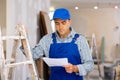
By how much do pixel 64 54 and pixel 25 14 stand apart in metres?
1.84

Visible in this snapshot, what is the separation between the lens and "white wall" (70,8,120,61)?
39.4 ft

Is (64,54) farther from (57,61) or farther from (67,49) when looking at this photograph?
(57,61)

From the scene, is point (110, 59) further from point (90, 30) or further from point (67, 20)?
point (67, 20)

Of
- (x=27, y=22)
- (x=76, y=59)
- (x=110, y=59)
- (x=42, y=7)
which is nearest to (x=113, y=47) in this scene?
(x=110, y=59)

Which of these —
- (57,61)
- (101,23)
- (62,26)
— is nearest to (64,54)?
(57,61)

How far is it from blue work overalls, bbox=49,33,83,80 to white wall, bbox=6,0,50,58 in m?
1.19

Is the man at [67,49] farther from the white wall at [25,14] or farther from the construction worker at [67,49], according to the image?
the white wall at [25,14]

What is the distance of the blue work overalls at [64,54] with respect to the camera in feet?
8.84

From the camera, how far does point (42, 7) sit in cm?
534

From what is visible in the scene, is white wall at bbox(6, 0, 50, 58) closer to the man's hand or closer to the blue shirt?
the blue shirt

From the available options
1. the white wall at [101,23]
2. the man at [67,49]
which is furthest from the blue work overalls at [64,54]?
the white wall at [101,23]

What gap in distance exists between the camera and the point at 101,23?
12.2 metres

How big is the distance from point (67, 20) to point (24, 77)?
1.89 m

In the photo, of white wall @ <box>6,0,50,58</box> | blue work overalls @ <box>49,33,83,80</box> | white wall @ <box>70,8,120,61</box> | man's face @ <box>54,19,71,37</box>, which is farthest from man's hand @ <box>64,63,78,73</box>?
white wall @ <box>70,8,120,61</box>
